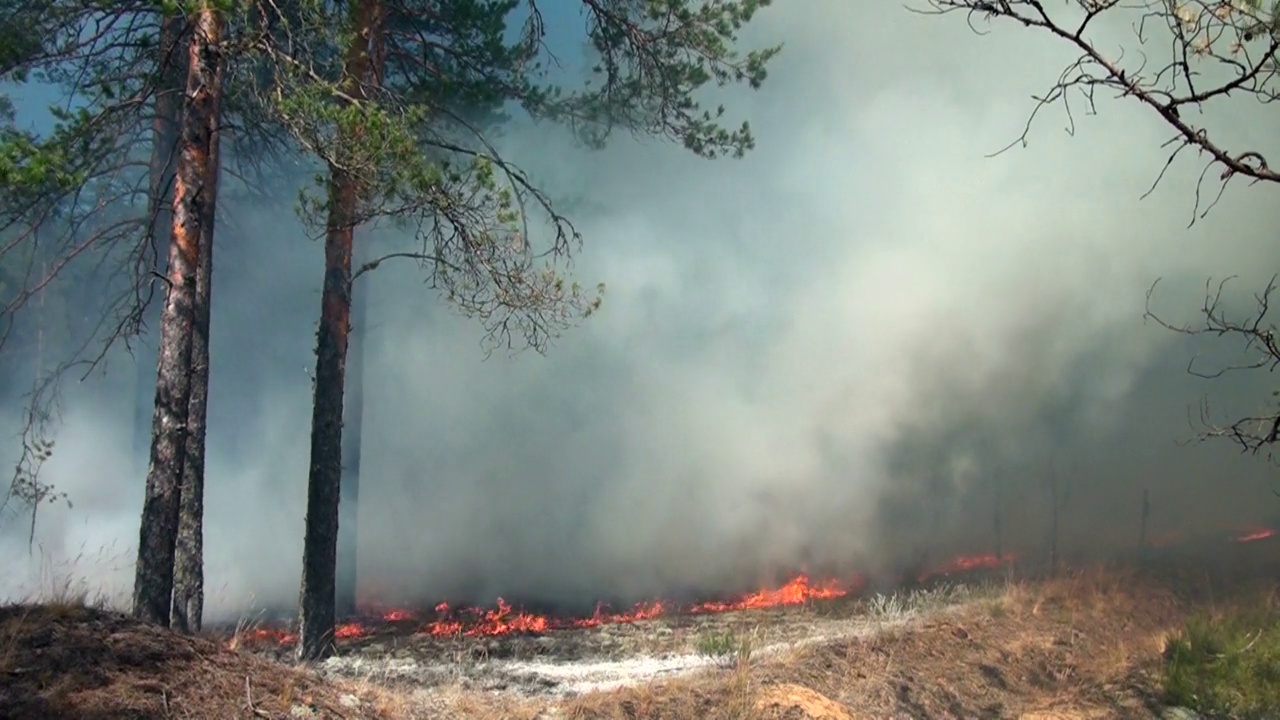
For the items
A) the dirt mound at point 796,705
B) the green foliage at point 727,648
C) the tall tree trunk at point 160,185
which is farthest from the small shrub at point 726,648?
the tall tree trunk at point 160,185

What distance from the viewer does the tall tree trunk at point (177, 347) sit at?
7.78 metres

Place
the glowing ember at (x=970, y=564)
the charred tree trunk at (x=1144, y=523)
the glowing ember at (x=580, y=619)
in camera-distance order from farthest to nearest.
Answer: the glowing ember at (x=970, y=564) → the charred tree trunk at (x=1144, y=523) → the glowing ember at (x=580, y=619)

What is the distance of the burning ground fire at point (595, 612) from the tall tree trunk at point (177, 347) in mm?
3823

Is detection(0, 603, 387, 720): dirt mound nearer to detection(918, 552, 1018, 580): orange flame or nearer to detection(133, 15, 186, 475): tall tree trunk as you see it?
detection(133, 15, 186, 475): tall tree trunk

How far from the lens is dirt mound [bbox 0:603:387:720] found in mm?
5273

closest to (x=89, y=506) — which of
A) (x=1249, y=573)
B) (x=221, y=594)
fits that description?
(x=221, y=594)

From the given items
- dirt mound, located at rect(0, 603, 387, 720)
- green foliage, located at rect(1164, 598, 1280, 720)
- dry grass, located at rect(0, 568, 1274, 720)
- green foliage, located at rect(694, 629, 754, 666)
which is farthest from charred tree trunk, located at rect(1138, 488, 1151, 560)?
dirt mound, located at rect(0, 603, 387, 720)

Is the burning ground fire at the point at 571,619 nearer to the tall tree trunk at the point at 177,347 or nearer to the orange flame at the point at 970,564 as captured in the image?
the orange flame at the point at 970,564

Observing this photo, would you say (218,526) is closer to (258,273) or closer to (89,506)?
(89,506)

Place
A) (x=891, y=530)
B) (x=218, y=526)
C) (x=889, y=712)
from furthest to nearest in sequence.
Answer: (x=218, y=526), (x=891, y=530), (x=889, y=712)

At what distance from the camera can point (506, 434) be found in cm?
2031

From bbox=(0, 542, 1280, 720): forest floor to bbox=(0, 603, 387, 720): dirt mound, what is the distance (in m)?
0.01

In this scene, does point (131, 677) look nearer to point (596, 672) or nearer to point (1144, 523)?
point (596, 672)

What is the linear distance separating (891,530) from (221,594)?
12.1 meters
